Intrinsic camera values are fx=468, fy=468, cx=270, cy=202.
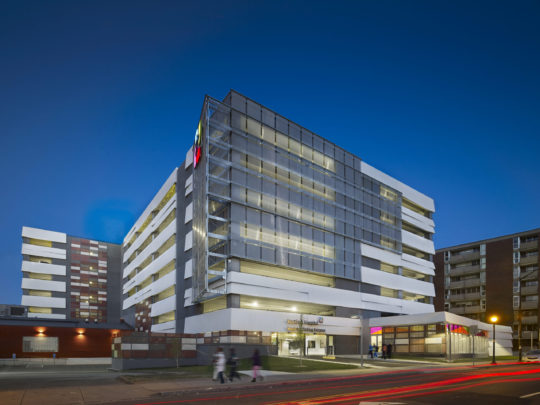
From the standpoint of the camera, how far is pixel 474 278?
347 ft

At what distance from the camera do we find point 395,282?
76312mm

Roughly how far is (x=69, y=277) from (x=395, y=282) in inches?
2979

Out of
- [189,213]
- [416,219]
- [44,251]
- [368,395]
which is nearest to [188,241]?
[189,213]

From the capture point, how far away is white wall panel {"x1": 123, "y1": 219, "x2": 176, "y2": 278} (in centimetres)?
6988

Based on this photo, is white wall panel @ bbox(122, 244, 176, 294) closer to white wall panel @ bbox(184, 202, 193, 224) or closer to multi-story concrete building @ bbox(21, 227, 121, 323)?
white wall panel @ bbox(184, 202, 193, 224)

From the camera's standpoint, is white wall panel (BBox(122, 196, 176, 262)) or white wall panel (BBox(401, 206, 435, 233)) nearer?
white wall panel (BBox(122, 196, 176, 262))

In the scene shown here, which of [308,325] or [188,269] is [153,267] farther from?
[308,325]

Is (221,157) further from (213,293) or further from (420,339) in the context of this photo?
(420,339)

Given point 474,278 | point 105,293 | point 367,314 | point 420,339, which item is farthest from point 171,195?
point 474,278

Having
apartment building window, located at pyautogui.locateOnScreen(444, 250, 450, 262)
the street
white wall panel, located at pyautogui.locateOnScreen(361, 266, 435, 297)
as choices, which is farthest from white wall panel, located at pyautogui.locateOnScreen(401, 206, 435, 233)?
the street

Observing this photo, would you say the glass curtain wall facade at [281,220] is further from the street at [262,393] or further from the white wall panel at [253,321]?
the street at [262,393]

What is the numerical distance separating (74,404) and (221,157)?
4231 cm

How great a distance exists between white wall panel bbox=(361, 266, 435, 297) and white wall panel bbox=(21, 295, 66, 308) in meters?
71.1

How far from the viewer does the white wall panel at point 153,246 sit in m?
69.9
